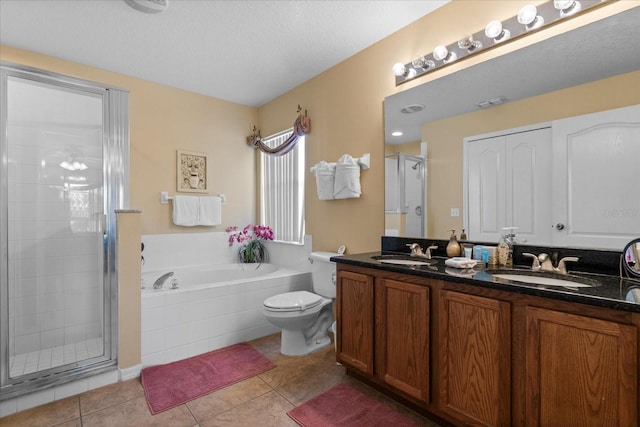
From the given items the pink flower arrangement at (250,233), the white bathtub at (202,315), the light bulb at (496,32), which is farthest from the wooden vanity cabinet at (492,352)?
the pink flower arrangement at (250,233)

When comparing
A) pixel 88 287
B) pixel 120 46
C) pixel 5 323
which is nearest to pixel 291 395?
pixel 88 287

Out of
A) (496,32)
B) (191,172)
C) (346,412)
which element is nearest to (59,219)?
(191,172)

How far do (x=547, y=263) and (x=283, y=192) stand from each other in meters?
2.67

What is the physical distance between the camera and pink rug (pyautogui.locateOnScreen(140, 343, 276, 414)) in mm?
1969

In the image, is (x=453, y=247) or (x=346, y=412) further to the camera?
(x=453, y=247)

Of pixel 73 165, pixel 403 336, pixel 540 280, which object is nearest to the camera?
pixel 540 280

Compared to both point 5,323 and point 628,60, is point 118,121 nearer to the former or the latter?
point 5,323

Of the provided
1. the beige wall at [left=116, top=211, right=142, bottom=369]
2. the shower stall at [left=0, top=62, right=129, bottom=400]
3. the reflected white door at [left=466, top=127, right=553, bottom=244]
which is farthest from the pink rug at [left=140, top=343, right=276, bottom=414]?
the reflected white door at [left=466, top=127, right=553, bottom=244]

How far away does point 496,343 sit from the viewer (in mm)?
1347

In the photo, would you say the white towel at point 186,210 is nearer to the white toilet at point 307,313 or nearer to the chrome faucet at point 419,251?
the white toilet at point 307,313

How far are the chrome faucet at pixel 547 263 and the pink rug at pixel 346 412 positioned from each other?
1.06 metres

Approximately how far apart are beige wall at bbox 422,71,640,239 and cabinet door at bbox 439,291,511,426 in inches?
29.3

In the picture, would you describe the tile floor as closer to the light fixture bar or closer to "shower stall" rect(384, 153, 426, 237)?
"shower stall" rect(384, 153, 426, 237)

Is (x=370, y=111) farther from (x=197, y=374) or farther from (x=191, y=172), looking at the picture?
(x=197, y=374)
